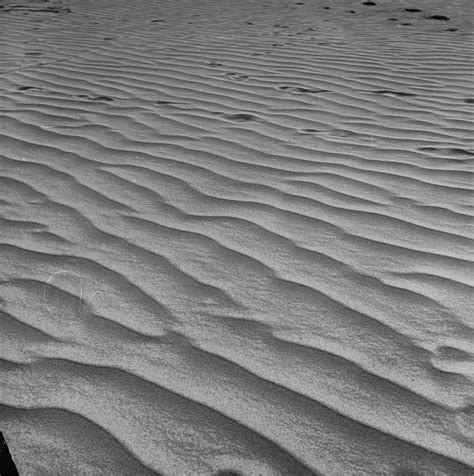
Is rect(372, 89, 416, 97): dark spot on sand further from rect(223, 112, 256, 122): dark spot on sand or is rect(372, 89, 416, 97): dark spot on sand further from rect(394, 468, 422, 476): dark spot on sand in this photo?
rect(394, 468, 422, 476): dark spot on sand

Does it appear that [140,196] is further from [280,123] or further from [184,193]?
[280,123]

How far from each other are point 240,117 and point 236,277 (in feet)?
6.78

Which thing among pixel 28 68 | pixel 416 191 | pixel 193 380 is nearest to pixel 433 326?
pixel 193 380

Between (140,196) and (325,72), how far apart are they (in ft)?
9.59

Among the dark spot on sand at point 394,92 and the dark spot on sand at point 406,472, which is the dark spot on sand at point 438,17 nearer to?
the dark spot on sand at point 394,92

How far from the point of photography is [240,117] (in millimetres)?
4375

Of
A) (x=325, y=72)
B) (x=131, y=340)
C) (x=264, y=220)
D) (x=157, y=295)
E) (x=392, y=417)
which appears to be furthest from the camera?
(x=325, y=72)

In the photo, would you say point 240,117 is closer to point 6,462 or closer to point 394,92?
point 394,92

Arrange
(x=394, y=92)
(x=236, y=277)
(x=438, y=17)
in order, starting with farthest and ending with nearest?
1. (x=438, y=17)
2. (x=394, y=92)
3. (x=236, y=277)

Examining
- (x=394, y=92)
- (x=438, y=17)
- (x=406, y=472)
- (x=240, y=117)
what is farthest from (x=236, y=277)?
(x=438, y=17)

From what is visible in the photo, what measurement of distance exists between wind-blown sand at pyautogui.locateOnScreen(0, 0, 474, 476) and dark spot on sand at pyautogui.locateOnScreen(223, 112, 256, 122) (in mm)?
32

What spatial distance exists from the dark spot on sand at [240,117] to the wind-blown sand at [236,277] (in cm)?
3

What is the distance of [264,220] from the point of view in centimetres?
291

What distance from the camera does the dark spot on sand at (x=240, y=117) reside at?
170 inches
